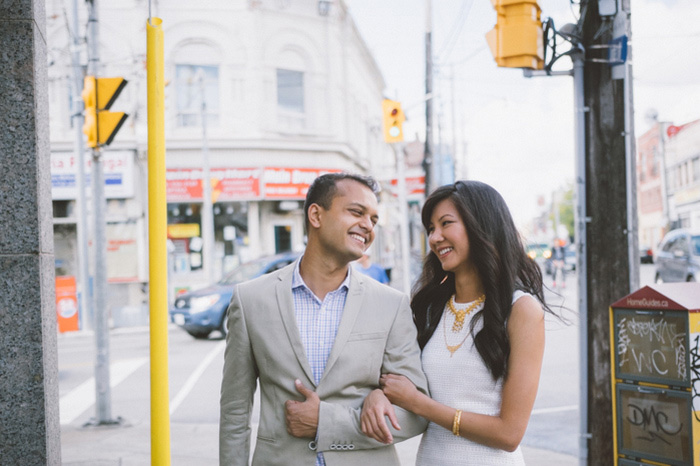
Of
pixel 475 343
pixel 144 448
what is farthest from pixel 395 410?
pixel 144 448

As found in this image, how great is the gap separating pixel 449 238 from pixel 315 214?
22.8 inches

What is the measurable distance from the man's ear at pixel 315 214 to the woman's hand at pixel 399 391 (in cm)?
70

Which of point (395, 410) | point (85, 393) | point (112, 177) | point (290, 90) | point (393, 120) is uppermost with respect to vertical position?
point (290, 90)

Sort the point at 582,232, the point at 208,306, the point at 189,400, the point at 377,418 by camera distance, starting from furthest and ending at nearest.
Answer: the point at 208,306 < the point at 189,400 < the point at 582,232 < the point at 377,418

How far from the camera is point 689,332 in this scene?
367 centimetres

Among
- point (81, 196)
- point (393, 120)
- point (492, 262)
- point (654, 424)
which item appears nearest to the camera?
point (492, 262)

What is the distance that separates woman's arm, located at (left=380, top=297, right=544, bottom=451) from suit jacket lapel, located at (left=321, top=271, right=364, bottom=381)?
233 millimetres

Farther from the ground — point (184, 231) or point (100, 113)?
point (100, 113)

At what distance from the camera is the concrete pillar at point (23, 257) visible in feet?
10.2

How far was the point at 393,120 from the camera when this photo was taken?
15180 mm

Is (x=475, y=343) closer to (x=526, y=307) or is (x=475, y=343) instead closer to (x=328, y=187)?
(x=526, y=307)

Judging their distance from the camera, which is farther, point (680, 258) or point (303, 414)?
point (680, 258)

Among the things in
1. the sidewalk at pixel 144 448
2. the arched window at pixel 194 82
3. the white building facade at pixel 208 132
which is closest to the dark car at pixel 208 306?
the sidewalk at pixel 144 448

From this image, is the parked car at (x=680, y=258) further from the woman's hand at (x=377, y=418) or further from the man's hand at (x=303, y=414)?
the man's hand at (x=303, y=414)
